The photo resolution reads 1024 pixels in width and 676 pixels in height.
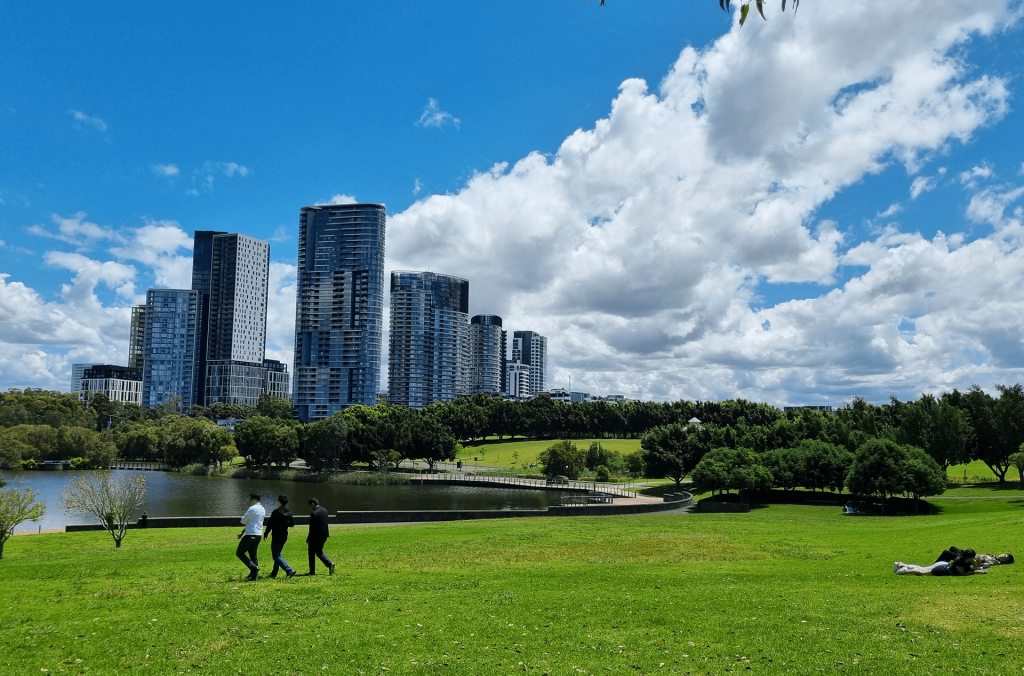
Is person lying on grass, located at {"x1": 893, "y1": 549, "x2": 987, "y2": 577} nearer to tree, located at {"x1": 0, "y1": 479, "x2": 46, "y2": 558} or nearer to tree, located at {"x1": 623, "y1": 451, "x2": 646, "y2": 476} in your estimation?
tree, located at {"x1": 0, "y1": 479, "x2": 46, "y2": 558}

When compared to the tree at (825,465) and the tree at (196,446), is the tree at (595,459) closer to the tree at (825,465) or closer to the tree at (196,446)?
the tree at (825,465)

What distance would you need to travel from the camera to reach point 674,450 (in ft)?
259

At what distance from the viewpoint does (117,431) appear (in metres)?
123

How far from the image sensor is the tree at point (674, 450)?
78250 millimetres

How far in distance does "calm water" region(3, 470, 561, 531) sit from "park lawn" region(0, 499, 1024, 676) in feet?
125

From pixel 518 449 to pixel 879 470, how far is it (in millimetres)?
98292

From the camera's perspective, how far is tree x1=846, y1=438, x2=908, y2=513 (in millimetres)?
49500

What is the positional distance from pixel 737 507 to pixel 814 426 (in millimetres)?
38583

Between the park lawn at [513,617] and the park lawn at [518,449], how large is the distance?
10445 centimetres

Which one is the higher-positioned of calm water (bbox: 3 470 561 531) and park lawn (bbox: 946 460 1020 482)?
park lawn (bbox: 946 460 1020 482)

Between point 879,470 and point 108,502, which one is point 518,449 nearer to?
point 879,470

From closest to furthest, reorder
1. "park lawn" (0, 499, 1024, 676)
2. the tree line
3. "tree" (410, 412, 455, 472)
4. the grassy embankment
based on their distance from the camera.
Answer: "park lawn" (0, 499, 1024, 676) → the tree line → "tree" (410, 412, 455, 472) → the grassy embankment

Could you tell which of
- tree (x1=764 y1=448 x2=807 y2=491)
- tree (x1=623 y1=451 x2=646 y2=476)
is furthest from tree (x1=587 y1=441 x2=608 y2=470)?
tree (x1=764 y1=448 x2=807 y2=491)

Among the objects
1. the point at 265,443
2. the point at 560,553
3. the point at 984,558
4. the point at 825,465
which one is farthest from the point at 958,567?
the point at 265,443
